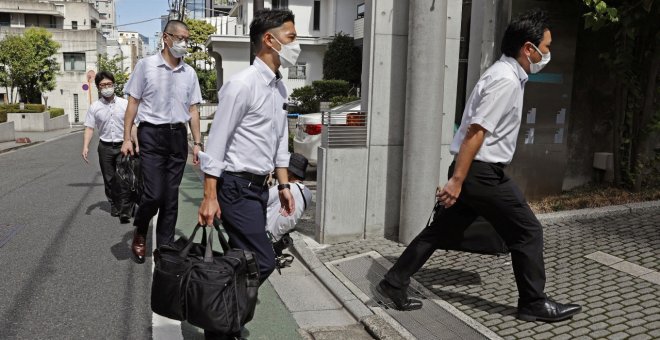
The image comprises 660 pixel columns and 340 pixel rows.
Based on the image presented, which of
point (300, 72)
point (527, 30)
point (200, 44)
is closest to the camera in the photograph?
point (527, 30)

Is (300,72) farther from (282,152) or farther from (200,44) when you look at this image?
(282,152)

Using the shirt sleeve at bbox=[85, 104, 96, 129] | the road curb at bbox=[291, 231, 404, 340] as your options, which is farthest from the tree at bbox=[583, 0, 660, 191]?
the shirt sleeve at bbox=[85, 104, 96, 129]

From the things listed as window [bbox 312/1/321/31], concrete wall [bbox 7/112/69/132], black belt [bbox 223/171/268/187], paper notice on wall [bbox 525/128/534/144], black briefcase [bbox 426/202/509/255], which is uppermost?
window [bbox 312/1/321/31]

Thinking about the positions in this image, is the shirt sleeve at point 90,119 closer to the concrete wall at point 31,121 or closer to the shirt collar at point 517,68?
the shirt collar at point 517,68

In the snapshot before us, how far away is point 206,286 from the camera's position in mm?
2939

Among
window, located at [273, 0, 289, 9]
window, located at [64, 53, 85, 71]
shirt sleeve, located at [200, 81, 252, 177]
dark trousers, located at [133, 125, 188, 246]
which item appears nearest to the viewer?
shirt sleeve, located at [200, 81, 252, 177]

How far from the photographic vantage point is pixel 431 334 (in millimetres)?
3863

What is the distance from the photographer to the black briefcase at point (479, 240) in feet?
13.9

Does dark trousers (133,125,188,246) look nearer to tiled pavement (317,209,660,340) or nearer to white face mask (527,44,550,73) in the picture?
tiled pavement (317,209,660,340)

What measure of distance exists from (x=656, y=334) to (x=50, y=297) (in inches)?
175

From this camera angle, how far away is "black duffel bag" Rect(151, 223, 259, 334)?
295 cm

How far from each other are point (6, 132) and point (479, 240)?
22418 mm

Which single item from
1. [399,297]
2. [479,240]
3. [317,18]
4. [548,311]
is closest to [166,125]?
[399,297]

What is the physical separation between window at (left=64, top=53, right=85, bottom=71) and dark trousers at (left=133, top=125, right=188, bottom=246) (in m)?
51.1
